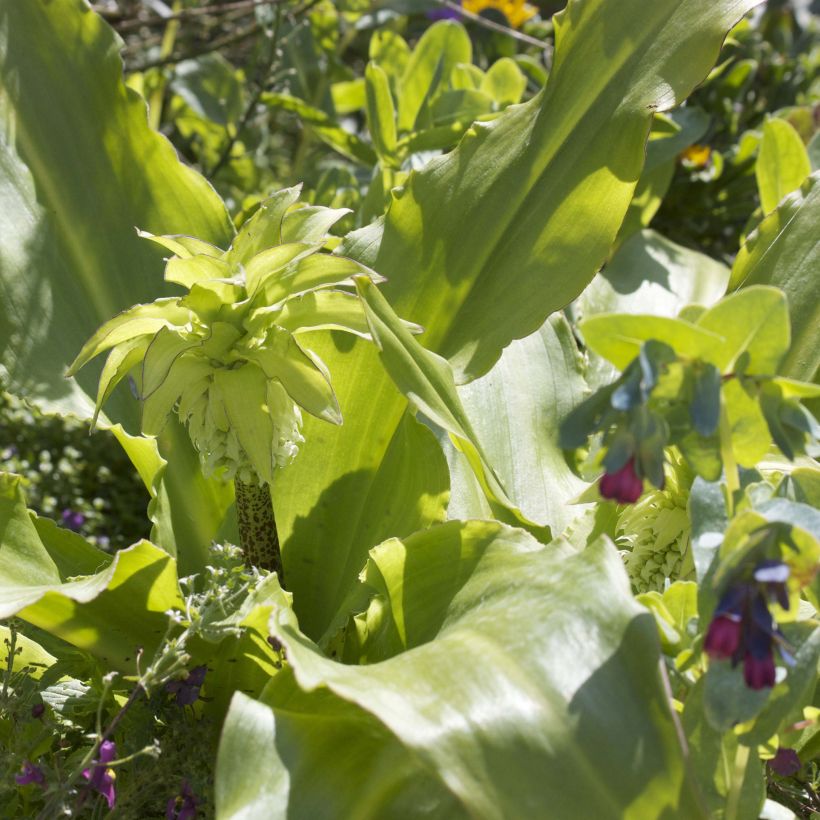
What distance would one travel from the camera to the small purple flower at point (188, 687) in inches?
39.6

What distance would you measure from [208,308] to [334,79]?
1596mm

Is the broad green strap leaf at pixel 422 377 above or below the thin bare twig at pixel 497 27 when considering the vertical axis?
below

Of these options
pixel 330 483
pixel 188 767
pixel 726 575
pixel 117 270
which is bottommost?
pixel 188 767

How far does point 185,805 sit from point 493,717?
0.36 meters

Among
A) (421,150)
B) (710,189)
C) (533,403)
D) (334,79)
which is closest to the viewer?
(533,403)

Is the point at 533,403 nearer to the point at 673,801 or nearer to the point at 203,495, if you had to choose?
the point at 203,495

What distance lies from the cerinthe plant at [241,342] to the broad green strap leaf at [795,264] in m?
0.50

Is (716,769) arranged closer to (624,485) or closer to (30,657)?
(624,485)

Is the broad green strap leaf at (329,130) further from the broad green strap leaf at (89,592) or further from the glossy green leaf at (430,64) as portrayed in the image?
the broad green strap leaf at (89,592)

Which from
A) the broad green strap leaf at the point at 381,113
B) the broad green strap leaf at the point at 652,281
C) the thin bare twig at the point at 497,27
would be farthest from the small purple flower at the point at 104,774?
the thin bare twig at the point at 497,27

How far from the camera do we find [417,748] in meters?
0.71

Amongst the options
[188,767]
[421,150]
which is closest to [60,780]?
[188,767]

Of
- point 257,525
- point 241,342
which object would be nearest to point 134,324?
point 241,342

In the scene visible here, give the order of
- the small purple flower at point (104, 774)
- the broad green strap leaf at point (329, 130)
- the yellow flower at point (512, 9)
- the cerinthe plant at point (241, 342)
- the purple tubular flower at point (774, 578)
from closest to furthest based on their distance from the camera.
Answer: the purple tubular flower at point (774, 578) → the small purple flower at point (104, 774) → the cerinthe plant at point (241, 342) → the broad green strap leaf at point (329, 130) → the yellow flower at point (512, 9)
